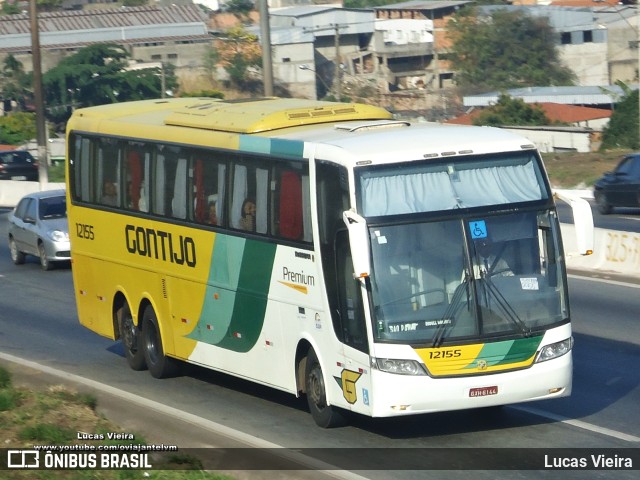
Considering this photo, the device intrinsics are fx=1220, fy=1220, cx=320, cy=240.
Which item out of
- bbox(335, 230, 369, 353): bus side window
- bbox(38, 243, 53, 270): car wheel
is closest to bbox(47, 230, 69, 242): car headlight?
bbox(38, 243, 53, 270): car wheel

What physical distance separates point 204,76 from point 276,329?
8174 centimetres

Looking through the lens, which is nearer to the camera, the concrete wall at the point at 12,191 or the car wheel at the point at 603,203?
the car wheel at the point at 603,203

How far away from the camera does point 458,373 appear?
34.1 feet

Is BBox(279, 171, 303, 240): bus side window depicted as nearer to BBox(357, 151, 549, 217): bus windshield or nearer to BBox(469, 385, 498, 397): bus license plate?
BBox(357, 151, 549, 217): bus windshield

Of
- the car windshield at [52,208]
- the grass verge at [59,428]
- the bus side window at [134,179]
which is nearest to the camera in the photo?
the grass verge at [59,428]

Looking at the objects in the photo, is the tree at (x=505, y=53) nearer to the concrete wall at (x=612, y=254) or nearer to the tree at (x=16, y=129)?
the tree at (x=16, y=129)

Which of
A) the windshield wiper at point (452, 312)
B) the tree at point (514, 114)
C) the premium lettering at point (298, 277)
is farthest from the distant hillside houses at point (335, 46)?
the windshield wiper at point (452, 312)

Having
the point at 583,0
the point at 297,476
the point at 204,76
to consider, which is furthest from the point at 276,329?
the point at 583,0

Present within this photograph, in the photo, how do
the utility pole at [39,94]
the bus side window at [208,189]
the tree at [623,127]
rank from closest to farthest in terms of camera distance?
the bus side window at [208,189] < the utility pole at [39,94] < the tree at [623,127]

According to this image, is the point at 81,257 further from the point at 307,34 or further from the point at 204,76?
the point at 307,34

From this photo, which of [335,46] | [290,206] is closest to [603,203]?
[290,206]

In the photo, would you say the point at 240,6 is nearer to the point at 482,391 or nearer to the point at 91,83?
the point at 91,83

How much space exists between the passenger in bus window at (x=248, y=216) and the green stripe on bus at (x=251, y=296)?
163 mm

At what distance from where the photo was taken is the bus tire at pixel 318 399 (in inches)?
444
